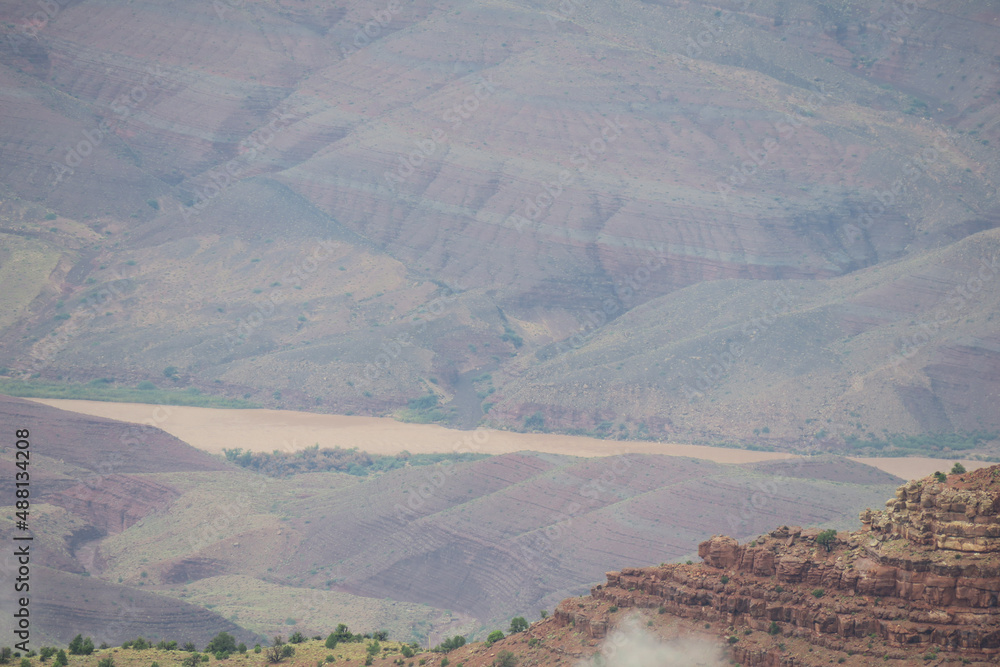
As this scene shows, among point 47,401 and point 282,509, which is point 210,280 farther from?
point 282,509

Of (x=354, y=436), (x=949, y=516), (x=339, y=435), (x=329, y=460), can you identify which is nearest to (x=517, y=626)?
(x=949, y=516)

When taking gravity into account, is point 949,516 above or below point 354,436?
above

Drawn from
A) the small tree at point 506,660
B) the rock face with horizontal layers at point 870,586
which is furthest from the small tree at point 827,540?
the small tree at point 506,660

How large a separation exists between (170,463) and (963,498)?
62411 millimetres

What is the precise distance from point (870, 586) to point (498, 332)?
8526 centimetres

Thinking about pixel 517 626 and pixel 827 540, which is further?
pixel 517 626

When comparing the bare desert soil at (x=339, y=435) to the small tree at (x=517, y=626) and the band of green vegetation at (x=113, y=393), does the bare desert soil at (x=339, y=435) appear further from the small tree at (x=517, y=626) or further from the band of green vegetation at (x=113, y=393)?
the small tree at (x=517, y=626)

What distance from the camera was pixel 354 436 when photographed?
97062 mm

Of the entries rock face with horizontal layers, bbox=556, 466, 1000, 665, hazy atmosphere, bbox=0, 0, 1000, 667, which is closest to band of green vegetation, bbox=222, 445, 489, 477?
hazy atmosphere, bbox=0, 0, 1000, 667

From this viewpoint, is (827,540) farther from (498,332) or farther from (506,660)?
(498,332)

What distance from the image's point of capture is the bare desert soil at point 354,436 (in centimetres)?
9219

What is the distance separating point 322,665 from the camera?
36562 mm

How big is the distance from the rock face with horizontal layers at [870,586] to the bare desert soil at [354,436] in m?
58.7

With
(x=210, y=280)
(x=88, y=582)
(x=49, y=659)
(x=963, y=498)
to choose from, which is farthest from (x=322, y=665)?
(x=210, y=280)
